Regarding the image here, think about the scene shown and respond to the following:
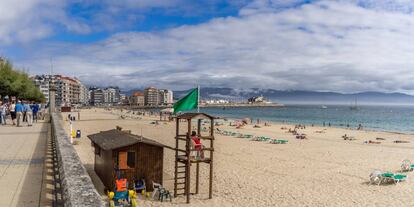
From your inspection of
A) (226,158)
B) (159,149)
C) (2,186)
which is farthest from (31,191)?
(226,158)

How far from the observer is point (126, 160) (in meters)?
11.1

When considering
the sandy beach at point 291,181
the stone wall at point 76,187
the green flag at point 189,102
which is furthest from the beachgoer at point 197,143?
the stone wall at point 76,187

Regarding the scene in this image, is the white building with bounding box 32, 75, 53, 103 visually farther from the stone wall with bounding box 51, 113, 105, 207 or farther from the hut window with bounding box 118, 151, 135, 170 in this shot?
the stone wall with bounding box 51, 113, 105, 207

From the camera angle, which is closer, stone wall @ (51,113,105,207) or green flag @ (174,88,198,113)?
stone wall @ (51,113,105,207)

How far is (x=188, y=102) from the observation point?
12.0 metres

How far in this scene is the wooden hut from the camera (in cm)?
1099

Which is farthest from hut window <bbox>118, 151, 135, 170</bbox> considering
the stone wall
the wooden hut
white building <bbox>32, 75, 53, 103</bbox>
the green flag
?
white building <bbox>32, 75, 53, 103</bbox>

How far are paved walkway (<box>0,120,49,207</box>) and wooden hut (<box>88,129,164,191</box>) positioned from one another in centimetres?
195

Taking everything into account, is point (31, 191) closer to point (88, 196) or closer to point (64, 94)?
point (88, 196)

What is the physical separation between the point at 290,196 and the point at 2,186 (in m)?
8.75

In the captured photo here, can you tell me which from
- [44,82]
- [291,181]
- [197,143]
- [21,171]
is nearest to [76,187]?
[21,171]

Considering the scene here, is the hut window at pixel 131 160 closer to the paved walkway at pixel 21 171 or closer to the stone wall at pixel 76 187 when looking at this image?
the paved walkway at pixel 21 171

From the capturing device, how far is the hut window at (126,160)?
11047 mm

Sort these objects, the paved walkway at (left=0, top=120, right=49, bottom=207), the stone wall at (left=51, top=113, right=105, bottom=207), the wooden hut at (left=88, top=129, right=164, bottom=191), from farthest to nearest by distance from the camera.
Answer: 1. the wooden hut at (left=88, top=129, right=164, bottom=191)
2. the paved walkway at (left=0, top=120, right=49, bottom=207)
3. the stone wall at (left=51, top=113, right=105, bottom=207)
